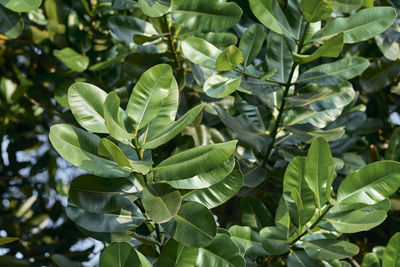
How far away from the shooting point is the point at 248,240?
1096 mm

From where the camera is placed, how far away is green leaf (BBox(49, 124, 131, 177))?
786 millimetres

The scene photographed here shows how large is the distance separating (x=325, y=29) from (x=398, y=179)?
38 cm

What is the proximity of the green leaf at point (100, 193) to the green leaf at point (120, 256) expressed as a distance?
8cm

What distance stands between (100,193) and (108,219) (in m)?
0.06

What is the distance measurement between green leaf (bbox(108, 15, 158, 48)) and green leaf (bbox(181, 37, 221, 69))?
0.32m

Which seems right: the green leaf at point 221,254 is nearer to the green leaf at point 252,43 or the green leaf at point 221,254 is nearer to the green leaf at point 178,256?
the green leaf at point 178,256

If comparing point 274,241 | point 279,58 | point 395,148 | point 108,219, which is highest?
point 279,58

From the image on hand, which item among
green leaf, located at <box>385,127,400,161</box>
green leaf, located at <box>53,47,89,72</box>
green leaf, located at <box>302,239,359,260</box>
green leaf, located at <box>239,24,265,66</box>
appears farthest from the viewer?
green leaf, located at <box>53,47,89,72</box>

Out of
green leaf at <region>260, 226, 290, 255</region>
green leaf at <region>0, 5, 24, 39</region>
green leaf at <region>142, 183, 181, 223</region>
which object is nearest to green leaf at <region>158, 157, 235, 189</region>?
green leaf at <region>142, 183, 181, 223</region>

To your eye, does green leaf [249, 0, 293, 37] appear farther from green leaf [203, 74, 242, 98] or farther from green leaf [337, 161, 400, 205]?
green leaf [337, 161, 400, 205]

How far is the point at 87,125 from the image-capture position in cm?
83

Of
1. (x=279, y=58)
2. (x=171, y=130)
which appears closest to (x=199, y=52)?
(x=279, y=58)

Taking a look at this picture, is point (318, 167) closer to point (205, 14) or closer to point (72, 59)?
point (205, 14)

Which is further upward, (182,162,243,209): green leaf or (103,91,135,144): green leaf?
(103,91,135,144): green leaf
